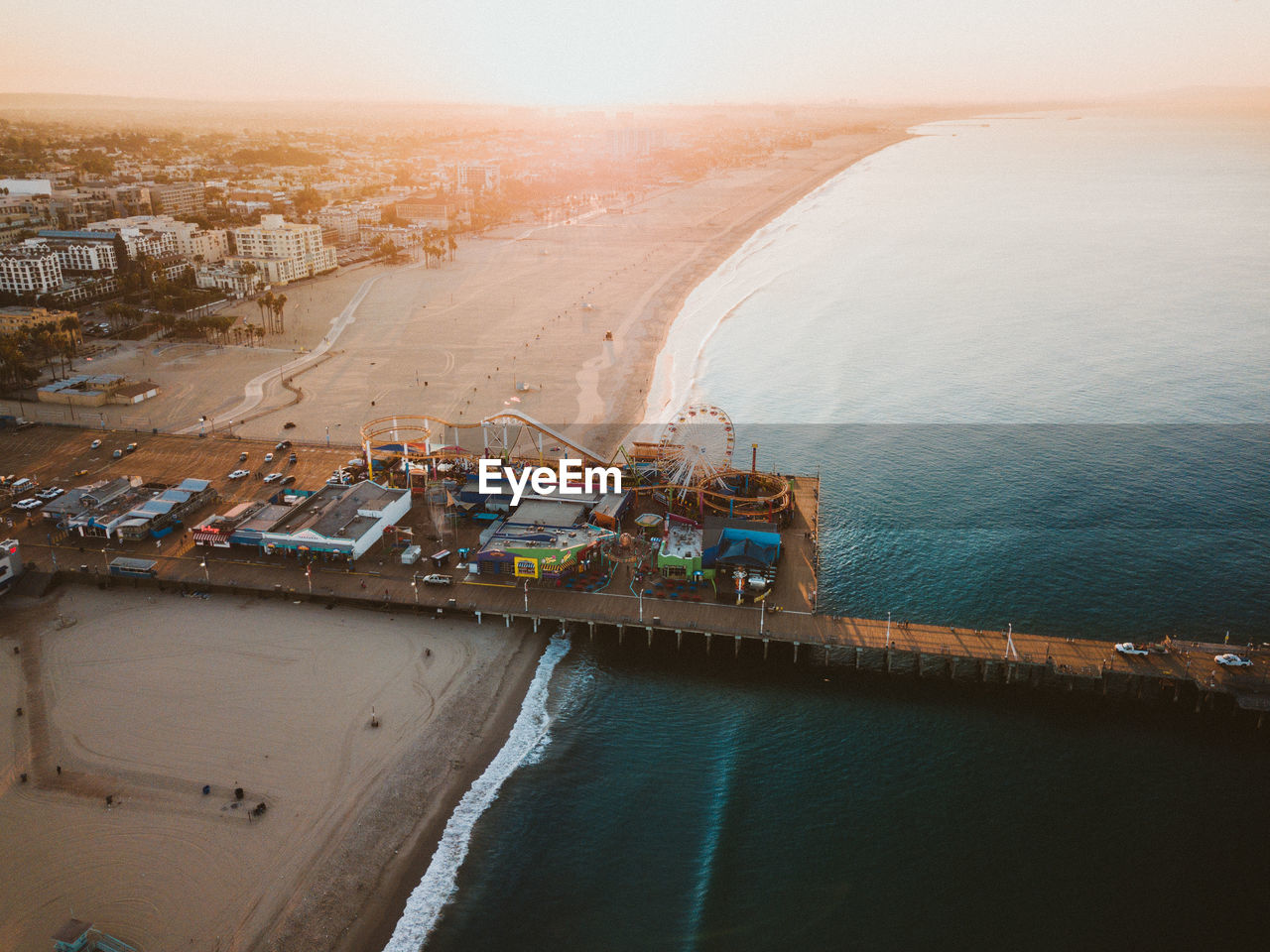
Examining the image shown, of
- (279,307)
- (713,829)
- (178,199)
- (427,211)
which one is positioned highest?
(178,199)

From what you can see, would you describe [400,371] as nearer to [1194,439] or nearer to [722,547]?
[722,547]

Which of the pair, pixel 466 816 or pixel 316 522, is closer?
pixel 466 816

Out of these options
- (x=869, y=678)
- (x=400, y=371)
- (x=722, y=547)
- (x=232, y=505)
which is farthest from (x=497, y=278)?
(x=869, y=678)

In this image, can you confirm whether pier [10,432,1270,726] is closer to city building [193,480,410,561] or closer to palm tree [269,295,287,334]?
city building [193,480,410,561]

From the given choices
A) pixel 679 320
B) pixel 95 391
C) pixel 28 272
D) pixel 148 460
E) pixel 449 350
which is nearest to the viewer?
pixel 148 460

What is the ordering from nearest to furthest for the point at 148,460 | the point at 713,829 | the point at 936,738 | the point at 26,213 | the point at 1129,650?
the point at 713,829
the point at 936,738
the point at 1129,650
the point at 148,460
the point at 26,213

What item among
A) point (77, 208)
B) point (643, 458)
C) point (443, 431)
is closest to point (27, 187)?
point (77, 208)

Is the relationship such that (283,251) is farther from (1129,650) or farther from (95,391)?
(1129,650)

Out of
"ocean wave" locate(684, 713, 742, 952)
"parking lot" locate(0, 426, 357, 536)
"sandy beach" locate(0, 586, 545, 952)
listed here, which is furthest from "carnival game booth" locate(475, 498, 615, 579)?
"parking lot" locate(0, 426, 357, 536)
